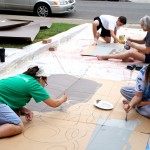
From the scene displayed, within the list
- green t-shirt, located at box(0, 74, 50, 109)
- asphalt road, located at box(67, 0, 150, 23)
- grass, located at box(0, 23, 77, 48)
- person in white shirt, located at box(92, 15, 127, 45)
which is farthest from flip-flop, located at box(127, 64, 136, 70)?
asphalt road, located at box(67, 0, 150, 23)

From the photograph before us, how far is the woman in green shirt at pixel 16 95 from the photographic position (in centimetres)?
361

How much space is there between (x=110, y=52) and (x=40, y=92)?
4066mm

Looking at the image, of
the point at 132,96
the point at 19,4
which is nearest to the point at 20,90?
the point at 132,96

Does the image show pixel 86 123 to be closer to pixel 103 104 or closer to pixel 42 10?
pixel 103 104

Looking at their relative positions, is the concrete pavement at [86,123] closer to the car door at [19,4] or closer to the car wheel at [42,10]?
the car wheel at [42,10]

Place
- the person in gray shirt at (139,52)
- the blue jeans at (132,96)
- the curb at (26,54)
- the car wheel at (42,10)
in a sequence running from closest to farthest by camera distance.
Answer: the blue jeans at (132,96) < the curb at (26,54) < the person in gray shirt at (139,52) < the car wheel at (42,10)

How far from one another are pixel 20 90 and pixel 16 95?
0.08 m

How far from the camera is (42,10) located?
13664mm

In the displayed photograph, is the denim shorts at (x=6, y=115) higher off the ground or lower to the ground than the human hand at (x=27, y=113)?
higher

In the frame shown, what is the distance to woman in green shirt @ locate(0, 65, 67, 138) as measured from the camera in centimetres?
361

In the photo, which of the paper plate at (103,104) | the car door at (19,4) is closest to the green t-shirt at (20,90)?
the paper plate at (103,104)

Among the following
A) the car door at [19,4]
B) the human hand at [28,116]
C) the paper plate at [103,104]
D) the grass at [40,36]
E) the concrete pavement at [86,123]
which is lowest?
the grass at [40,36]

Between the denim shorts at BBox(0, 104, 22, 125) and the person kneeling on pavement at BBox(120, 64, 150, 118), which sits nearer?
the denim shorts at BBox(0, 104, 22, 125)

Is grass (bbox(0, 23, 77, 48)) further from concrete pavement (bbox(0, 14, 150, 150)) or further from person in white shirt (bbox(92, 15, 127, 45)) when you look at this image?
concrete pavement (bbox(0, 14, 150, 150))
